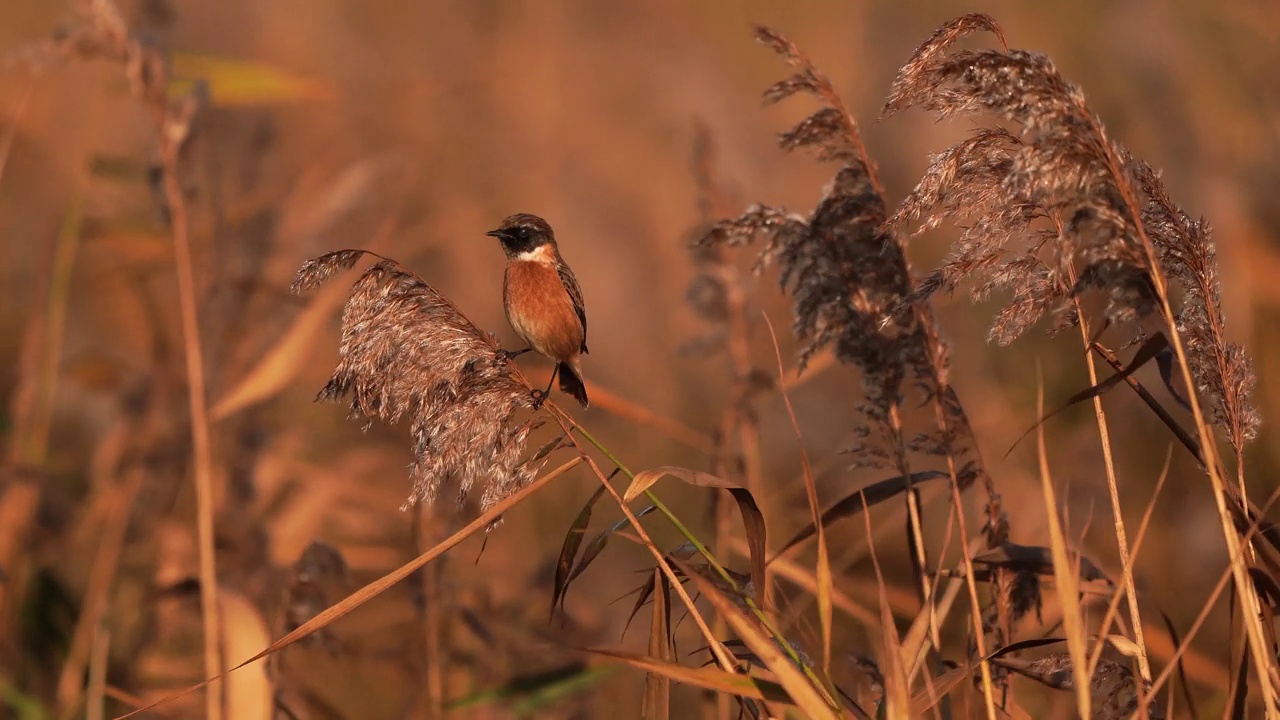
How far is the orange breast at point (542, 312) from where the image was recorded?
3301 mm

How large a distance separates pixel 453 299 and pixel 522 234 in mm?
3004

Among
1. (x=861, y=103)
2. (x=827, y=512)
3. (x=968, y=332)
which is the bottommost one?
(x=827, y=512)

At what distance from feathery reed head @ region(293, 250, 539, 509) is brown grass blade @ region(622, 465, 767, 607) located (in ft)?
0.65

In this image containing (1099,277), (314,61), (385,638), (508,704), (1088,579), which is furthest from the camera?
(314,61)

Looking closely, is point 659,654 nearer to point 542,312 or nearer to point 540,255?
point 542,312

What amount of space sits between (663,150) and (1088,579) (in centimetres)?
583

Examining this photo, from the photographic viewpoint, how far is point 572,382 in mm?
3244

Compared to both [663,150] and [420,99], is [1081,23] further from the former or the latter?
[420,99]

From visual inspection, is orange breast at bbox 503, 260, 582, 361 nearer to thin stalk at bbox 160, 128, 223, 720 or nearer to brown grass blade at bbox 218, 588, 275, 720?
thin stalk at bbox 160, 128, 223, 720

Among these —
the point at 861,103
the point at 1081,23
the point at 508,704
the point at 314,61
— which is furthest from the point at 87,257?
the point at 1081,23

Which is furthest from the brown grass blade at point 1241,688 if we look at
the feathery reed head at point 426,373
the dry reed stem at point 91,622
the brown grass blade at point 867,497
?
the dry reed stem at point 91,622

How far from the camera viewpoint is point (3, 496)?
3.77 m

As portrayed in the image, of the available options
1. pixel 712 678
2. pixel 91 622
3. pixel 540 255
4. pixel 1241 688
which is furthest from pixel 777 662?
pixel 91 622

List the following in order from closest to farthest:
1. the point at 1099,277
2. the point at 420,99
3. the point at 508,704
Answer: the point at 1099,277 → the point at 508,704 → the point at 420,99
